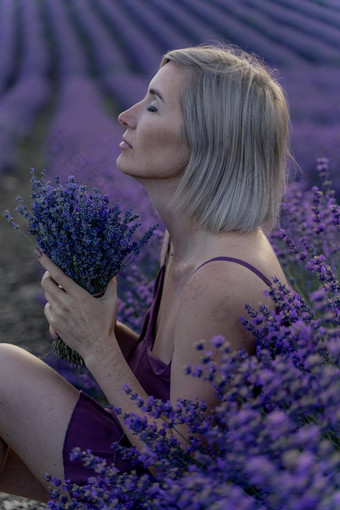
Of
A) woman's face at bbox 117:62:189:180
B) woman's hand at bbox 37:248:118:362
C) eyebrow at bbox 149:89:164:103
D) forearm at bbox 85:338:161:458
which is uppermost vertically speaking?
eyebrow at bbox 149:89:164:103

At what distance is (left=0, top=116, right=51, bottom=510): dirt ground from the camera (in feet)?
10.2

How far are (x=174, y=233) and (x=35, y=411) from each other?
57 cm

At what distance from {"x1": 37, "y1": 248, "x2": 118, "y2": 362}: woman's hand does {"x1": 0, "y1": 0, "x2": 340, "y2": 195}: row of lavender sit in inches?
65.2

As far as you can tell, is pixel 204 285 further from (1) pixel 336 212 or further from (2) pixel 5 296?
(2) pixel 5 296

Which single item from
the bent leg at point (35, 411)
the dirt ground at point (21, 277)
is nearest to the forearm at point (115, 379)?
the bent leg at point (35, 411)

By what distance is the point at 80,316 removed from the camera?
1.55 m

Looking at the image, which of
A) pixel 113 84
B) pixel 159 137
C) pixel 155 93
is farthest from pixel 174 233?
pixel 113 84

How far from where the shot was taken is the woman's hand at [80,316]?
154 centimetres

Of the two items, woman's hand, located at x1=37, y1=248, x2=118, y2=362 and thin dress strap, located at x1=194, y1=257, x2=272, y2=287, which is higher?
thin dress strap, located at x1=194, y1=257, x2=272, y2=287

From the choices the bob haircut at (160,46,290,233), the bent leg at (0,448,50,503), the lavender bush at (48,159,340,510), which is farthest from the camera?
the bent leg at (0,448,50,503)

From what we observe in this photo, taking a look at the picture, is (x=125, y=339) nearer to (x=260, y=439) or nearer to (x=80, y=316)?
(x=80, y=316)

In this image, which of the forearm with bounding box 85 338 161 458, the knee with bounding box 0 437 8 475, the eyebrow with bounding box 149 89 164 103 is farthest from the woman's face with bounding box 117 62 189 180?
the knee with bounding box 0 437 8 475

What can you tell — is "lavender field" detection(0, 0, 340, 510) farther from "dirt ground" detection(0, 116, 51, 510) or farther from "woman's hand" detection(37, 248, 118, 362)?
"woman's hand" detection(37, 248, 118, 362)

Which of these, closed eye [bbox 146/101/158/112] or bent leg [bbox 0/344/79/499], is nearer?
bent leg [bbox 0/344/79/499]
